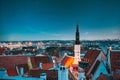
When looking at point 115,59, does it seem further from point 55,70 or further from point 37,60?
point 37,60

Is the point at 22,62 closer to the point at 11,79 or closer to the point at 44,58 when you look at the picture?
the point at 44,58

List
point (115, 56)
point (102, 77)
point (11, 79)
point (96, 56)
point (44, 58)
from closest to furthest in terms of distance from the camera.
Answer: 1. point (11, 79)
2. point (102, 77)
3. point (115, 56)
4. point (96, 56)
5. point (44, 58)

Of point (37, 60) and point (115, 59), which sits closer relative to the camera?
point (115, 59)

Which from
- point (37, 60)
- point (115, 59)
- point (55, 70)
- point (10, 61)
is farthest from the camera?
point (37, 60)

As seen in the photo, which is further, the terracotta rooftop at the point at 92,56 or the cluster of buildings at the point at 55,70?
the terracotta rooftop at the point at 92,56

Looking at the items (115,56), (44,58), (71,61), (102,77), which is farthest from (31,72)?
(71,61)

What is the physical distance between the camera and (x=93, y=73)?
6715 millimetres

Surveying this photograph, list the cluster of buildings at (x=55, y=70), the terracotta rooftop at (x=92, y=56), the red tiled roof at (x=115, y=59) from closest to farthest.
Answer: the cluster of buildings at (x=55, y=70) < the red tiled roof at (x=115, y=59) < the terracotta rooftop at (x=92, y=56)

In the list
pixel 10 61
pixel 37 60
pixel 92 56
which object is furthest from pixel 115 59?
Result: pixel 37 60

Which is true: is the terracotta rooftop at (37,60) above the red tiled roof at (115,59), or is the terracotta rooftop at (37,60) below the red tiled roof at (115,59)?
below

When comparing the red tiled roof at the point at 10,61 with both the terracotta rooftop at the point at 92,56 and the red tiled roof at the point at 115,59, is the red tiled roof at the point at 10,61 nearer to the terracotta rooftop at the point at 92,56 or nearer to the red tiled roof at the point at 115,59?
the terracotta rooftop at the point at 92,56

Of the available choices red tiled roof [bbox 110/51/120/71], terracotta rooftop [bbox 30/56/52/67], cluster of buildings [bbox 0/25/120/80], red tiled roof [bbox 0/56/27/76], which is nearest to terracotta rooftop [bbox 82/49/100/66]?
cluster of buildings [bbox 0/25/120/80]

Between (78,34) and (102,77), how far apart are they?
17.5 ft

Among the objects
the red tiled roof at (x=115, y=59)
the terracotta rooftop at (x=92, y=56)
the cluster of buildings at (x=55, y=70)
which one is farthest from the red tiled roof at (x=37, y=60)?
the red tiled roof at (x=115, y=59)
